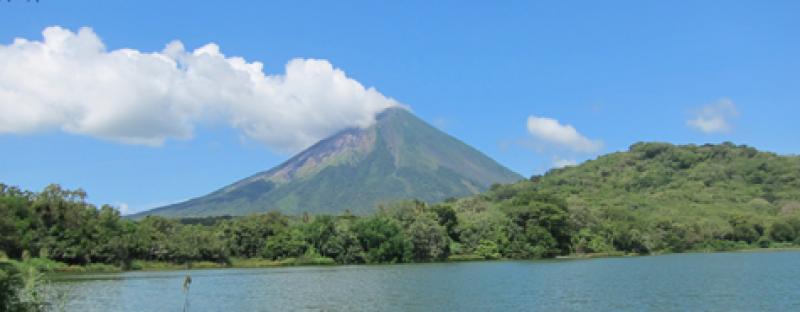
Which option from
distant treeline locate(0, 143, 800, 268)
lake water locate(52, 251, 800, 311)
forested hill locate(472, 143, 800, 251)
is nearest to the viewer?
lake water locate(52, 251, 800, 311)

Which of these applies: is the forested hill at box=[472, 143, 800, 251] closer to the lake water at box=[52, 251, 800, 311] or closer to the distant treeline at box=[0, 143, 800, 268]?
the distant treeline at box=[0, 143, 800, 268]

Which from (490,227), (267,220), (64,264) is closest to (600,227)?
(490,227)

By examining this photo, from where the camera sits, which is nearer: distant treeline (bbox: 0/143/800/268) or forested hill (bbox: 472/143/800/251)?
distant treeline (bbox: 0/143/800/268)

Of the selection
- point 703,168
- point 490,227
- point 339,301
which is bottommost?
point 339,301

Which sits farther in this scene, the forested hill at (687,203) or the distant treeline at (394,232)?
the forested hill at (687,203)

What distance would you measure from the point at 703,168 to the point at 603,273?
500ft

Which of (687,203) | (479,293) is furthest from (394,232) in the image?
(687,203)

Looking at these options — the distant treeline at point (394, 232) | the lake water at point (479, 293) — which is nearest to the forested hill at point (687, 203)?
the distant treeline at point (394, 232)

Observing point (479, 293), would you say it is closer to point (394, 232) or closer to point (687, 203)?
point (394, 232)

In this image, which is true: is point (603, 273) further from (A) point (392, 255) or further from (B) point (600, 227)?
(B) point (600, 227)

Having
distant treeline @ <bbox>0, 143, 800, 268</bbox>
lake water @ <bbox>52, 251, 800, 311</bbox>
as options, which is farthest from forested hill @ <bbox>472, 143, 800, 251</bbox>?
lake water @ <bbox>52, 251, 800, 311</bbox>

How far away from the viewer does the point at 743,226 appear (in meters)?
114

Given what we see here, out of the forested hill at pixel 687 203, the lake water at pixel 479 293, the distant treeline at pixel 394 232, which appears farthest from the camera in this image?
the forested hill at pixel 687 203

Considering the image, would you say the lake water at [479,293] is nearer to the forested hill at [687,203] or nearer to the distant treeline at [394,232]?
the distant treeline at [394,232]
